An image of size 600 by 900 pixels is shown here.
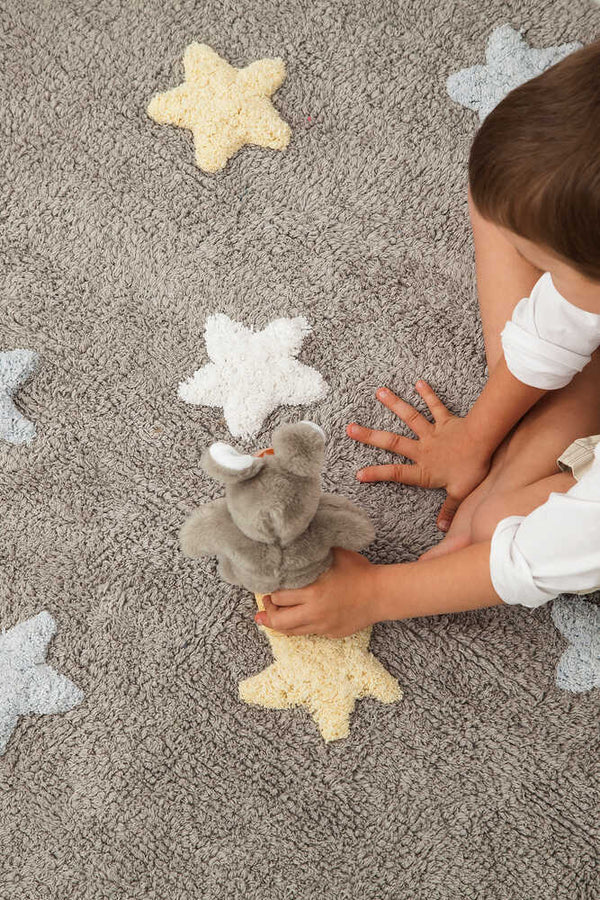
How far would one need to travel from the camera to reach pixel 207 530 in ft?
2.21

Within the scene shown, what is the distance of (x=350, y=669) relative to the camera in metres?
0.81

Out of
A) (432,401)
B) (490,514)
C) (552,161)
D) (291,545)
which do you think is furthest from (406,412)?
(552,161)

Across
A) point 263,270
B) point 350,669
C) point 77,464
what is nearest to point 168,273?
point 263,270

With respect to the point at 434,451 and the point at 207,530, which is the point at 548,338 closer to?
the point at 434,451

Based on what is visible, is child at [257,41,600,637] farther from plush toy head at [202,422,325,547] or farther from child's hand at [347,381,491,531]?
plush toy head at [202,422,325,547]

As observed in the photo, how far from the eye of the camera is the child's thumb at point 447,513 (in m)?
0.84

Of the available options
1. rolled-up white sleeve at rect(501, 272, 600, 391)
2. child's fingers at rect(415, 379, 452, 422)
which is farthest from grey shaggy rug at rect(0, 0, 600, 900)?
rolled-up white sleeve at rect(501, 272, 600, 391)

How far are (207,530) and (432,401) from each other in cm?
31

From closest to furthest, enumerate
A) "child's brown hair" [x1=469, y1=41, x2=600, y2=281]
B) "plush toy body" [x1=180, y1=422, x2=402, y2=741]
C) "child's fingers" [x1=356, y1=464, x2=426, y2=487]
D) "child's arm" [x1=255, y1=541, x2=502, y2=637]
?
"child's brown hair" [x1=469, y1=41, x2=600, y2=281]
"plush toy body" [x1=180, y1=422, x2=402, y2=741]
"child's arm" [x1=255, y1=541, x2=502, y2=637]
"child's fingers" [x1=356, y1=464, x2=426, y2=487]

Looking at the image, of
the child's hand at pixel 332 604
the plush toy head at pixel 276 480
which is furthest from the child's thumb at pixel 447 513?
the plush toy head at pixel 276 480

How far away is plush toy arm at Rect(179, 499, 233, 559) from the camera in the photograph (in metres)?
0.67

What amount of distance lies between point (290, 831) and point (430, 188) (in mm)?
701

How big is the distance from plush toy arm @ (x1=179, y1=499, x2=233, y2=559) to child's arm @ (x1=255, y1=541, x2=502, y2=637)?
97 millimetres

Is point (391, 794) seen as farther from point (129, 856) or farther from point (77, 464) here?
point (77, 464)
